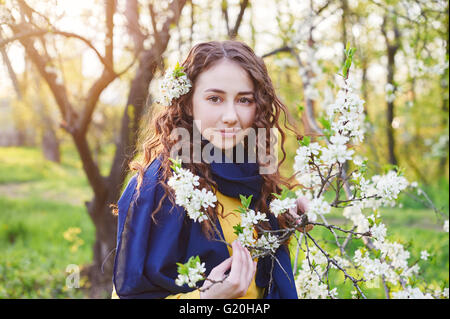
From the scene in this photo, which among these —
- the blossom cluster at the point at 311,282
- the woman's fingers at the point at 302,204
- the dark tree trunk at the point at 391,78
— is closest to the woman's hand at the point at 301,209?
the woman's fingers at the point at 302,204

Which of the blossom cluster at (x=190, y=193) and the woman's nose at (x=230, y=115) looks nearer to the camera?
the blossom cluster at (x=190, y=193)

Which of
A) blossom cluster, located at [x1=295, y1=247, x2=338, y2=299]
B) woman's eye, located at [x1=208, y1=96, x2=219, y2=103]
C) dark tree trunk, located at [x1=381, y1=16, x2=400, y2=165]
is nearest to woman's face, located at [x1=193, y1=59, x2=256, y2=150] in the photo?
woman's eye, located at [x1=208, y1=96, x2=219, y2=103]

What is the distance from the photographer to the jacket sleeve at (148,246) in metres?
1.41

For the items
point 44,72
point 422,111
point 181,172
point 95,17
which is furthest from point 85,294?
point 422,111

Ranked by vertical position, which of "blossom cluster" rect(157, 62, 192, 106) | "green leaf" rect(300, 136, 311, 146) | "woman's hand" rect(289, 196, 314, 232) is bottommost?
"woman's hand" rect(289, 196, 314, 232)

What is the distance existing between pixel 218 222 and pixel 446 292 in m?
1.69

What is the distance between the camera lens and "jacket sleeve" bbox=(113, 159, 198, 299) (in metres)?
1.41

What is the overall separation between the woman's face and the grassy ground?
34.2 inches

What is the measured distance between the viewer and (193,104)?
5.48 feet

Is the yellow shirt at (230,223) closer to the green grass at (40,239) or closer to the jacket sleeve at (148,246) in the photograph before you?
the jacket sleeve at (148,246)

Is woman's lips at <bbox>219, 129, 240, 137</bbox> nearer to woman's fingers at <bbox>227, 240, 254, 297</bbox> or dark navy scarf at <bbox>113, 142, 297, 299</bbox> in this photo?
dark navy scarf at <bbox>113, 142, 297, 299</bbox>

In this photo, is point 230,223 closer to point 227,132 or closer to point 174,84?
point 227,132

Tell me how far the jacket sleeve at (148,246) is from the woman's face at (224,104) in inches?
11.5
